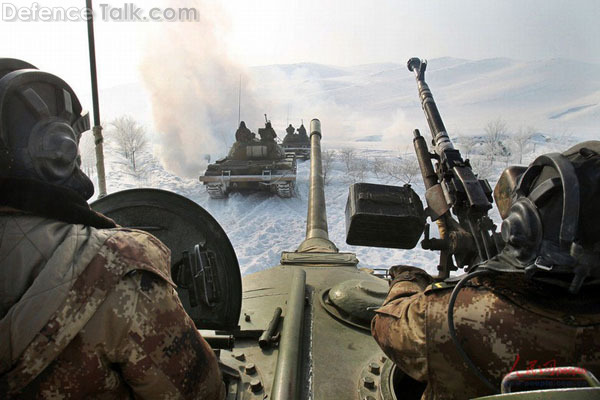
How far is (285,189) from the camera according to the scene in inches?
626

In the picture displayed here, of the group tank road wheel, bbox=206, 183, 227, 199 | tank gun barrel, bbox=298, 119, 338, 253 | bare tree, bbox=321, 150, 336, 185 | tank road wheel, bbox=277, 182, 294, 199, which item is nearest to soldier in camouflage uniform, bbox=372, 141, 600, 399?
tank gun barrel, bbox=298, 119, 338, 253

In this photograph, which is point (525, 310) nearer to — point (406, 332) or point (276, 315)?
point (406, 332)

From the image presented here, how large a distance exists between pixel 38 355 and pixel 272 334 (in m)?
1.45

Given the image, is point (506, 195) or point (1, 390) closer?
point (1, 390)

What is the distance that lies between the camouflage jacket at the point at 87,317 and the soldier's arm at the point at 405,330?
824mm

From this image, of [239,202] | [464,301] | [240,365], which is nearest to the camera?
[464,301]

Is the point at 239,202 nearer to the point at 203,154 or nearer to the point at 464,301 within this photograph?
the point at 203,154

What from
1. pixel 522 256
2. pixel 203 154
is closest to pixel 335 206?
pixel 203 154

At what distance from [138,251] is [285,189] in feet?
47.5

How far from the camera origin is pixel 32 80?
1.39 metres

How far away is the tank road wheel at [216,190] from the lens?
1608 centimetres

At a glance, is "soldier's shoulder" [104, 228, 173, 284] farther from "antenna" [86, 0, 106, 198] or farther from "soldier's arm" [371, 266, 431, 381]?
"antenna" [86, 0, 106, 198]

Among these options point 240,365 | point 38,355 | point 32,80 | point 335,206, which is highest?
point 32,80

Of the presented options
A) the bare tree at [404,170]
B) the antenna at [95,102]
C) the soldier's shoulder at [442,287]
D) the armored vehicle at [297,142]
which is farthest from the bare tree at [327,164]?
the soldier's shoulder at [442,287]
